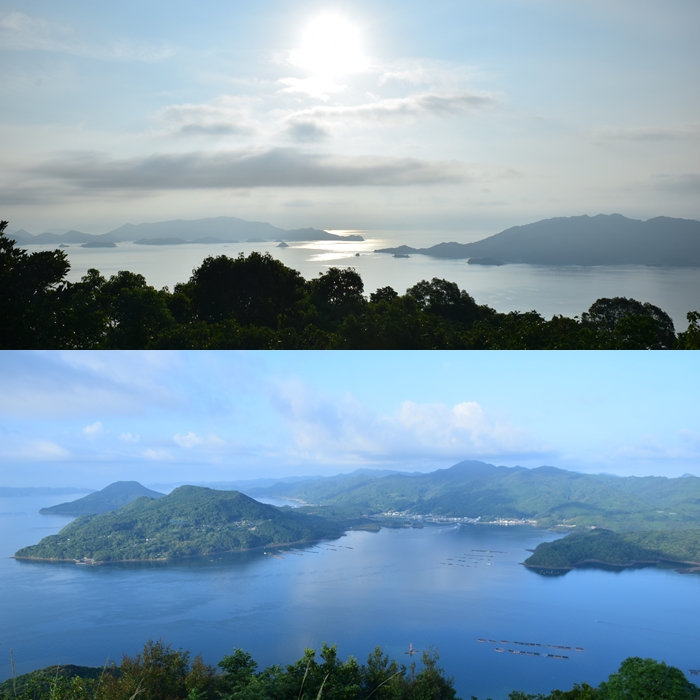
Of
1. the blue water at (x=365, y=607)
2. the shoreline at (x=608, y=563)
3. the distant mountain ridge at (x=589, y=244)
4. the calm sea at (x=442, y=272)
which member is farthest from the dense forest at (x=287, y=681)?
the distant mountain ridge at (x=589, y=244)

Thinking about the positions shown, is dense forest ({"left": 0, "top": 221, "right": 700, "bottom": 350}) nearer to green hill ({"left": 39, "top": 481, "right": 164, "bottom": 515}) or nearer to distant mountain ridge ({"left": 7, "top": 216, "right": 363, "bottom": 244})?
distant mountain ridge ({"left": 7, "top": 216, "right": 363, "bottom": 244})

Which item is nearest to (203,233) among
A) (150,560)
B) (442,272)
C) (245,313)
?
(245,313)

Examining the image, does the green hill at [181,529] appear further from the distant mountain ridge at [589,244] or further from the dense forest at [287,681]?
the distant mountain ridge at [589,244]

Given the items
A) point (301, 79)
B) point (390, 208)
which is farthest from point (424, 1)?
point (390, 208)

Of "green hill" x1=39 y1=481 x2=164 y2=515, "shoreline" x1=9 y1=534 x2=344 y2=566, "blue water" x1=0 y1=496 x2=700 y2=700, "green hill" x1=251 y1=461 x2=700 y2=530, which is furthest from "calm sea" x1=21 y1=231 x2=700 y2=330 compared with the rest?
"shoreline" x1=9 y1=534 x2=344 y2=566

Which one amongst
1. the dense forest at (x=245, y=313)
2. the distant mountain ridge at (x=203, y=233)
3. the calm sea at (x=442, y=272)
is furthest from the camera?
the distant mountain ridge at (x=203, y=233)

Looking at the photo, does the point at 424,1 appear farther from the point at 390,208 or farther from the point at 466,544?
the point at 466,544

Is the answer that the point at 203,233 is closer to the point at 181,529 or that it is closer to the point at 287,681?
the point at 181,529
